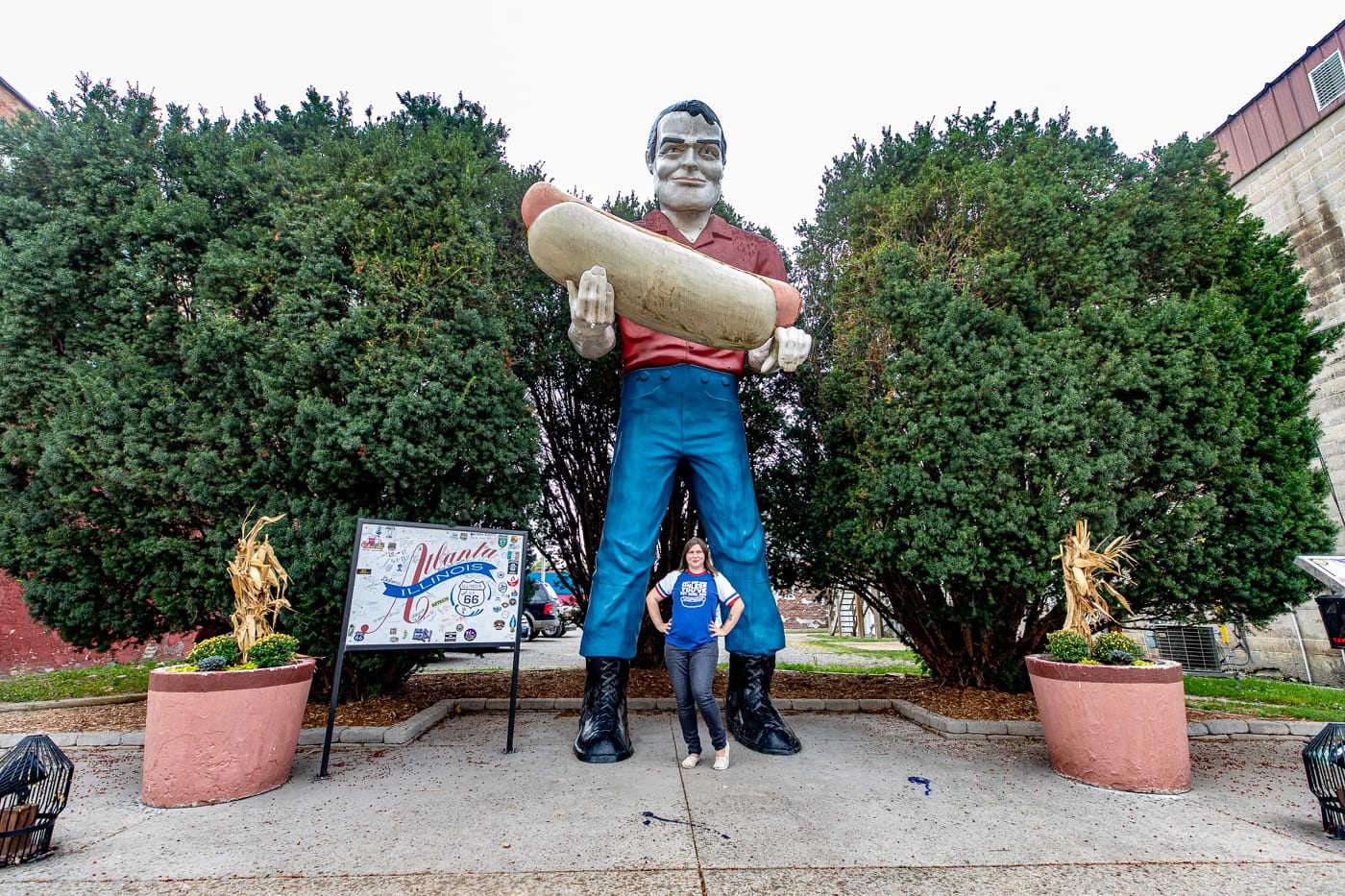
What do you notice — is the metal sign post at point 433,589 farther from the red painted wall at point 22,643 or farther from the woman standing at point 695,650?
the red painted wall at point 22,643

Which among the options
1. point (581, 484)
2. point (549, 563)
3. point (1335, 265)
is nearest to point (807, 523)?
point (581, 484)

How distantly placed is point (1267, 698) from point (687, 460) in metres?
7.03

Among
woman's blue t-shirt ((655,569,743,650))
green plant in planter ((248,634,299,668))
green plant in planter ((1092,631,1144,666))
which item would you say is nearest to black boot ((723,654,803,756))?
woman's blue t-shirt ((655,569,743,650))

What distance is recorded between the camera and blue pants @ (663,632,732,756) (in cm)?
385

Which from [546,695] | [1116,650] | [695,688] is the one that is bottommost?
[546,695]

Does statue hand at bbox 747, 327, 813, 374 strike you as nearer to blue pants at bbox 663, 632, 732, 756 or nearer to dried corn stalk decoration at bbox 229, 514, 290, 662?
blue pants at bbox 663, 632, 732, 756

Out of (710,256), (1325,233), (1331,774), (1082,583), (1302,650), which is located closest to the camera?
(1331,774)

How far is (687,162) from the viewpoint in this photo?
4801mm

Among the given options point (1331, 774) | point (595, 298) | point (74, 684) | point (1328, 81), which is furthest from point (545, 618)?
point (1328, 81)

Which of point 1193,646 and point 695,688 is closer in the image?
point 695,688

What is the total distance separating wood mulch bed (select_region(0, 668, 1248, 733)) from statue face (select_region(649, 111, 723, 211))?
13.9ft

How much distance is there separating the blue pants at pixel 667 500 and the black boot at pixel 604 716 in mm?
119

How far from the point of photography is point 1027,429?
477cm

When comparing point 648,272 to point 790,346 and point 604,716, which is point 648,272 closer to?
point 790,346
